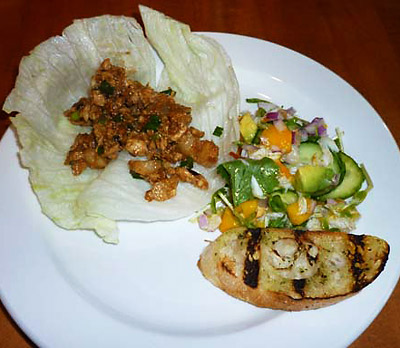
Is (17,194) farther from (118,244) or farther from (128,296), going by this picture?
(128,296)

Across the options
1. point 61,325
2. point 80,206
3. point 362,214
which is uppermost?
point 362,214

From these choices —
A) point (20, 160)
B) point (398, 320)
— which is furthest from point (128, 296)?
point (398, 320)

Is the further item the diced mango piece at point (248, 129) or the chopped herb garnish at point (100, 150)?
the diced mango piece at point (248, 129)

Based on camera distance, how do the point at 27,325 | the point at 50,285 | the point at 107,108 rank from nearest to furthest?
the point at 27,325
the point at 50,285
the point at 107,108

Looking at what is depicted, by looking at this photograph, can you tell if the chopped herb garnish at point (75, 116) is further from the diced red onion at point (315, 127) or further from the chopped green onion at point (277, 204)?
the diced red onion at point (315, 127)

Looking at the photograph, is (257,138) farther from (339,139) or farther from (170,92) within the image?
(170,92)

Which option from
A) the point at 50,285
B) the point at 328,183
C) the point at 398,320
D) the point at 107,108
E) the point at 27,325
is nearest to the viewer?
the point at 27,325

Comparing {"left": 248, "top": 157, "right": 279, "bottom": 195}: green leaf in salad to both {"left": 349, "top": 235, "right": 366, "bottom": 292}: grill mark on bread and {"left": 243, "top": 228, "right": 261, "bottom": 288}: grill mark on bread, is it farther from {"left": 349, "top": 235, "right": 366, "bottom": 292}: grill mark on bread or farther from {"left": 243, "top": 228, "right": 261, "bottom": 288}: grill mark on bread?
{"left": 349, "top": 235, "right": 366, "bottom": 292}: grill mark on bread

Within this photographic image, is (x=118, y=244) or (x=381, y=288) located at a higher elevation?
(x=381, y=288)

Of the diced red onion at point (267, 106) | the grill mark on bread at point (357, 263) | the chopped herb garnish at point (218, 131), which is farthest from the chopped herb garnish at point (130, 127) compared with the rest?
the grill mark on bread at point (357, 263)
